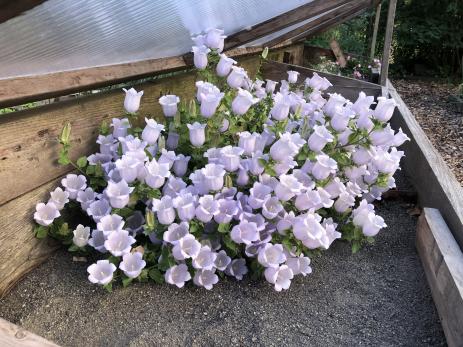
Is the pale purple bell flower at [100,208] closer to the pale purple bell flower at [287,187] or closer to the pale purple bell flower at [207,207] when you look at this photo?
the pale purple bell flower at [207,207]

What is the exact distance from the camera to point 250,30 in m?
2.89

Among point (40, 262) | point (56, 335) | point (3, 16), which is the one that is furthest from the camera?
point (40, 262)

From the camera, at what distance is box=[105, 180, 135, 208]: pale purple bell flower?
1712 millimetres

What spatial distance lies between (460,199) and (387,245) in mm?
420

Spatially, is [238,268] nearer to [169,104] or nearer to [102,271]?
[102,271]

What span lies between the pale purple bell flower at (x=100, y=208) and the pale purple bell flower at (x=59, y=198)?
0.10 m

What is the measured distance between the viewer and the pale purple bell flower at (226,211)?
5.81 ft

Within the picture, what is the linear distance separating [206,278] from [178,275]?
0.39 feet

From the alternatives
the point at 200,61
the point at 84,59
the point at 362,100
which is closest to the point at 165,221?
the point at 84,59

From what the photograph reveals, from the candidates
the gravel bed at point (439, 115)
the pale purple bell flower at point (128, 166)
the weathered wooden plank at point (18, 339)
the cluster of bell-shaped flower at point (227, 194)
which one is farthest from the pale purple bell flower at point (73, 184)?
the gravel bed at point (439, 115)

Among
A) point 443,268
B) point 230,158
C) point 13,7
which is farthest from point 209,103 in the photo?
point 443,268

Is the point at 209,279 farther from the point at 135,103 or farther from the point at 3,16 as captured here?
the point at 3,16

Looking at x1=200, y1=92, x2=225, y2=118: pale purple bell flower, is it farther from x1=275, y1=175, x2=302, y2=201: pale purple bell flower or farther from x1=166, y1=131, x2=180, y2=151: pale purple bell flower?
x1=275, y1=175, x2=302, y2=201: pale purple bell flower

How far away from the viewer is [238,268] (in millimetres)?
1939
